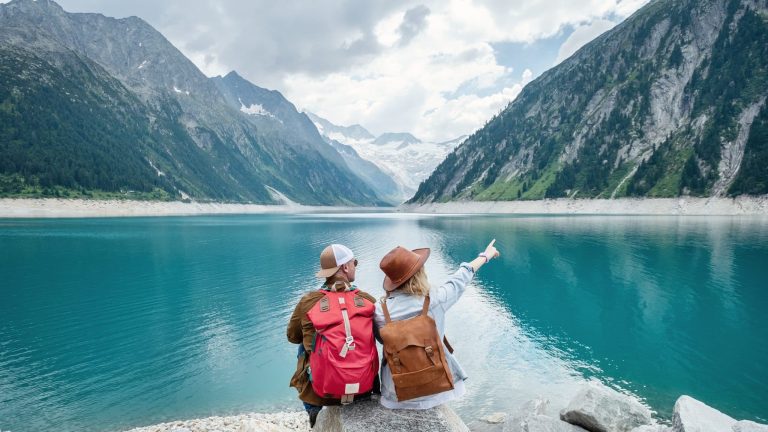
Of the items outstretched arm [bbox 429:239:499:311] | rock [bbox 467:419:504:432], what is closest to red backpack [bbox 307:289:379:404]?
outstretched arm [bbox 429:239:499:311]

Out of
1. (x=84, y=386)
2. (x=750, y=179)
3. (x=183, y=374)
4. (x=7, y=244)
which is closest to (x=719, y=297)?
(x=183, y=374)

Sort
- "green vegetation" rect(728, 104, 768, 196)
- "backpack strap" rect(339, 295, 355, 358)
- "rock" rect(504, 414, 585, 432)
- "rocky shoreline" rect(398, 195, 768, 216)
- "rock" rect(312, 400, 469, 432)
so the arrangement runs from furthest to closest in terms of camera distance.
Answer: "green vegetation" rect(728, 104, 768, 196)
"rocky shoreline" rect(398, 195, 768, 216)
"rock" rect(504, 414, 585, 432)
"rock" rect(312, 400, 469, 432)
"backpack strap" rect(339, 295, 355, 358)

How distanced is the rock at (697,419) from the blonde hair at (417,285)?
6121 millimetres

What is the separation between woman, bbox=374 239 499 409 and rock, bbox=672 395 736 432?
526 centimetres

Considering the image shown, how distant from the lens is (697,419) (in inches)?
300

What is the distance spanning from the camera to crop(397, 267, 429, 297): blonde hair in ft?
16.3

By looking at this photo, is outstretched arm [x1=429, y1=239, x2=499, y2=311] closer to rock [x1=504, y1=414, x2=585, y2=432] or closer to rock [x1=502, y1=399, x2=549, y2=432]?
rock [x1=504, y1=414, x2=585, y2=432]

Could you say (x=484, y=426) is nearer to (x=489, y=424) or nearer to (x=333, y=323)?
(x=489, y=424)

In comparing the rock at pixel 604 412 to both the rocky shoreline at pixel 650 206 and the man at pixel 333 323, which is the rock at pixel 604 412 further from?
the rocky shoreline at pixel 650 206

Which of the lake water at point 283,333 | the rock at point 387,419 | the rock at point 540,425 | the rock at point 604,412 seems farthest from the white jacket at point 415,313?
the lake water at point 283,333

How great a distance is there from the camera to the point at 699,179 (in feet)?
426

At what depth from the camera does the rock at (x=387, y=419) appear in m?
5.06

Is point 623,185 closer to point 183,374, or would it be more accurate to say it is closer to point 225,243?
point 225,243

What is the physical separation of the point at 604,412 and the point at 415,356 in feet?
25.9
